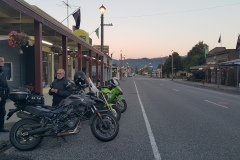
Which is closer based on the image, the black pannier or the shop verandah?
the black pannier

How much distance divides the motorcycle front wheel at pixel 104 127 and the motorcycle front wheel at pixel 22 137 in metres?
1.35

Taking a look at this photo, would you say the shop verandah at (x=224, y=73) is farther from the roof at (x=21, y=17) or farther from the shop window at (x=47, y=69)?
the roof at (x=21, y=17)

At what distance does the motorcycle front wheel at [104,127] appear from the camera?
20.5 ft

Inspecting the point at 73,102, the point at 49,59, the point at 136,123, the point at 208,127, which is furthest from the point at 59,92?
the point at 49,59

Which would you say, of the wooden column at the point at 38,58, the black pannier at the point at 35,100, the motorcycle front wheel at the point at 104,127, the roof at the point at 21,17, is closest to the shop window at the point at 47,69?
the roof at the point at 21,17

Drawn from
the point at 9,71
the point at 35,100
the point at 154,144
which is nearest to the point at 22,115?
the point at 35,100

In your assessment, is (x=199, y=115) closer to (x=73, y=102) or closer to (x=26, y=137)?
(x=73, y=102)

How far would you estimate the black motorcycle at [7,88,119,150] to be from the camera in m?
5.67

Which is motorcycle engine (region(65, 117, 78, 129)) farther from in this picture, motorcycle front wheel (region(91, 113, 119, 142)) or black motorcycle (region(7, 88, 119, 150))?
motorcycle front wheel (region(91, 113, 119, 142))

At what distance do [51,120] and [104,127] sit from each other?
1306 mm

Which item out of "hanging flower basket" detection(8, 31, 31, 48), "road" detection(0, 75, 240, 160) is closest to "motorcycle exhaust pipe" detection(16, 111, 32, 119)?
"road" detection(0, 75, 240, 160)

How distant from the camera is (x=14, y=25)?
11.3 m

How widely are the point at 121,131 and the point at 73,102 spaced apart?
202 centimetres

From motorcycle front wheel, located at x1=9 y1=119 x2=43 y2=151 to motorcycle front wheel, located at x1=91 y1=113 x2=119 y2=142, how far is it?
1347mm
